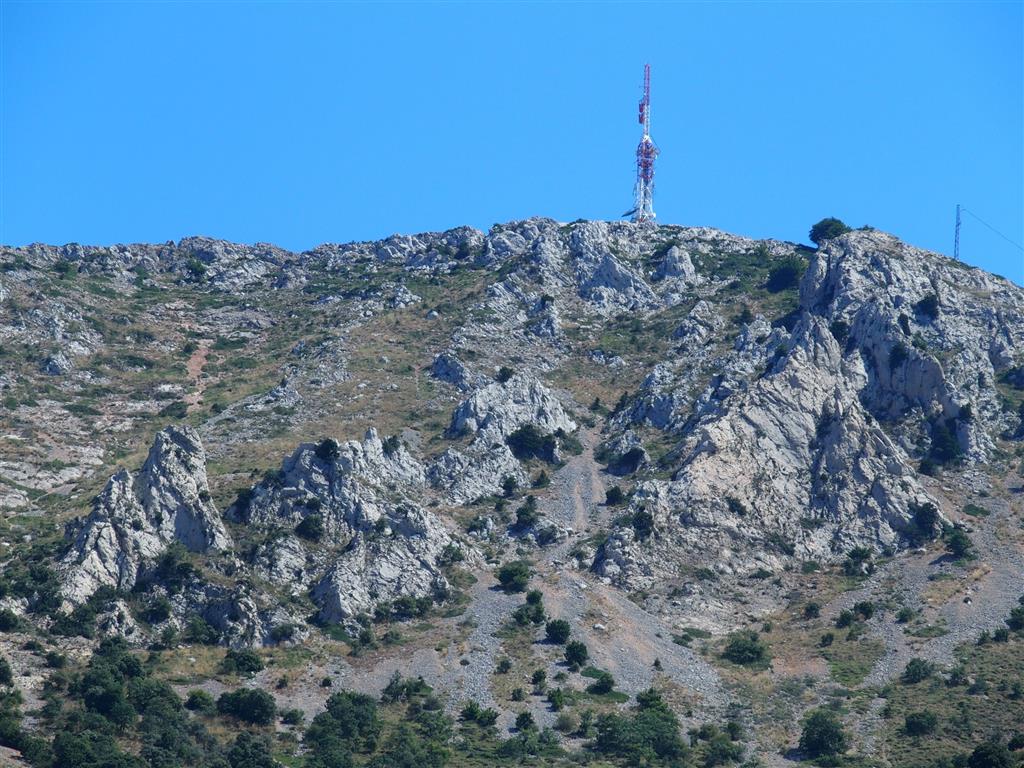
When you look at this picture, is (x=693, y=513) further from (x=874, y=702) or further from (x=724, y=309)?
(x=724, y=309)

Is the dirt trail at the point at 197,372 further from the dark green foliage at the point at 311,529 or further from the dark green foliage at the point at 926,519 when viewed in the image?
the dark green foliage at the point at 926,519

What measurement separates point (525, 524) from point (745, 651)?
24.4 m

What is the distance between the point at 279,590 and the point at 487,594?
16956mm

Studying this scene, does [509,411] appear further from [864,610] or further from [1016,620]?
[1016,620]

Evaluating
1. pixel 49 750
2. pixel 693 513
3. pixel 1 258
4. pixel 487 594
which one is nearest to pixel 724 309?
pixel 693 513

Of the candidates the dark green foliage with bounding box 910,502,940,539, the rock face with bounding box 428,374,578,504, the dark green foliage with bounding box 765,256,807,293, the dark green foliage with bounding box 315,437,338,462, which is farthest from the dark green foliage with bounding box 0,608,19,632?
the dark green foliage with bounding box 765,256,807,293

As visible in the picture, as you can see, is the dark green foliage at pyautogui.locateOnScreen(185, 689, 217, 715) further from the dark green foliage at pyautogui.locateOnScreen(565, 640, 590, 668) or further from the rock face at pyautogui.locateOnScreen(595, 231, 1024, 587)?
the rock face at pyautogui.locateOnScreen(595, 231, 1024, 587)

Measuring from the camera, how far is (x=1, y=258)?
614 ft

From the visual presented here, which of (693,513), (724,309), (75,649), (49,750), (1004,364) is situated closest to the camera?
(49,750)

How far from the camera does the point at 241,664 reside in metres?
103

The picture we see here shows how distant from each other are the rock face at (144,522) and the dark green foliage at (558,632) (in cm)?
2608

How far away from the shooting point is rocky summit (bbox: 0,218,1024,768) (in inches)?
3861

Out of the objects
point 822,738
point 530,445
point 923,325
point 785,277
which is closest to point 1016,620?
point 822,738

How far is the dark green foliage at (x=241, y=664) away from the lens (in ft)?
336
